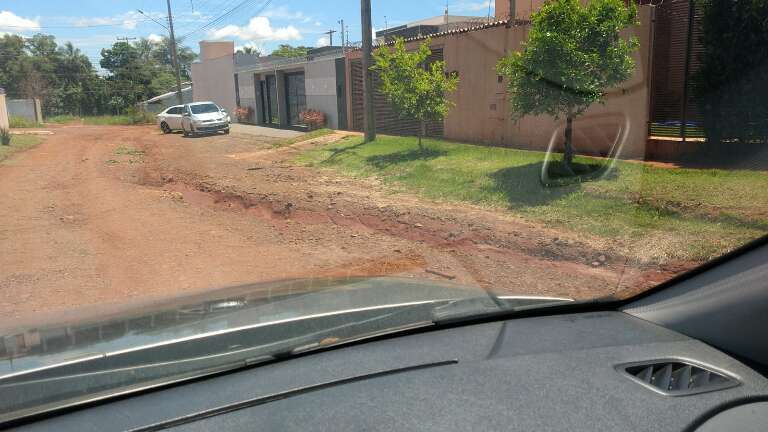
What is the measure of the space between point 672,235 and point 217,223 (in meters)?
6.07

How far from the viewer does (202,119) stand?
1100 inches

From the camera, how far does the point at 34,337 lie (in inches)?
99.5

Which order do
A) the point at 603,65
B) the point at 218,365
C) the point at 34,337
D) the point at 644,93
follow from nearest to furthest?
1. the point at 218,365
2. the point at 34,337
3. the point at 603,65
4. the point at 644,93

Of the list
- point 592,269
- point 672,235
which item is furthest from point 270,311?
point 672,235

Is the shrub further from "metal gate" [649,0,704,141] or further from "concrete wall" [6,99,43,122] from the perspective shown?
"metal gate" [649,0,704,141]

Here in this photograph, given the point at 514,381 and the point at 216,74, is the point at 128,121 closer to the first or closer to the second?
the point at 216,74

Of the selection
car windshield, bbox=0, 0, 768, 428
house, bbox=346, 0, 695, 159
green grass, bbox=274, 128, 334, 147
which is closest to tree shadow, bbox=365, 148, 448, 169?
car windshield, bbox=0, 0, 768, 428

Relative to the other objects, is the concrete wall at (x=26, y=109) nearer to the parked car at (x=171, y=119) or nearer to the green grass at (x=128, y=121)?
the green grass at (x=128, y=121)

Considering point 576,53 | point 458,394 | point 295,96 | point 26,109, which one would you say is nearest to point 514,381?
point 458,394

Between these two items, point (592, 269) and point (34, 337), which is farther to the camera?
point (592, 269)

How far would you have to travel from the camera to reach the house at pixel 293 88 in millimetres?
26922

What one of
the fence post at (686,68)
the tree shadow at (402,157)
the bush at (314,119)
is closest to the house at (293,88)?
the bush at (314,119)

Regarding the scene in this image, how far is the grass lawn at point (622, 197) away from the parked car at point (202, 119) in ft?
49.8

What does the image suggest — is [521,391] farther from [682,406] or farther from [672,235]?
[672,235]
